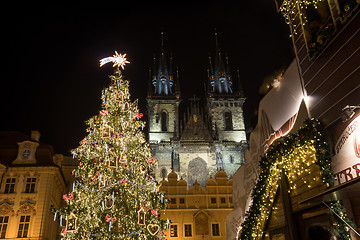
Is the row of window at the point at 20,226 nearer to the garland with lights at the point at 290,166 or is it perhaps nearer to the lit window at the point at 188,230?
the lit window at the point at 188,230

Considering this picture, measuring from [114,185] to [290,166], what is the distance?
23.6 feet

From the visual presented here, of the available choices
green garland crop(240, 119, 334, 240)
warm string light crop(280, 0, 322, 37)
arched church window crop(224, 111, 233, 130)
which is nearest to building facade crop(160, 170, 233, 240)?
green garland crop(240, 119, 334, 240)

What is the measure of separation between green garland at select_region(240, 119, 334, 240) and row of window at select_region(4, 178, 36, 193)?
50.5 feet

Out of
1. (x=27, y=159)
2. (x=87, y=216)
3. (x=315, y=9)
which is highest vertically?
(x=27, y=159)

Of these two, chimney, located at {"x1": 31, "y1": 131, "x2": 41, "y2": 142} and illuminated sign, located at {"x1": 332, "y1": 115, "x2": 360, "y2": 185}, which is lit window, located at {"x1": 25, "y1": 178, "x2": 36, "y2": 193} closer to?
chimney, located at {"x1": 31, "y1": 131, "x2": 41, "y2": 142}

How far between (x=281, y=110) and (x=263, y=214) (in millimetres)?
3155

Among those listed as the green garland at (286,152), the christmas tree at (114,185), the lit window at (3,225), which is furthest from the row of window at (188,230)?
the green garland at (286,152)

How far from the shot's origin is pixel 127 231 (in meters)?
11.7

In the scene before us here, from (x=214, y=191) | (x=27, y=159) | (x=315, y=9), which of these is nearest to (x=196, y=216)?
(x=214, y=191)

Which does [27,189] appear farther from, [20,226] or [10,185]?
[20,226]

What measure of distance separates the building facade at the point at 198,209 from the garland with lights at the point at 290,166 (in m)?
15.5

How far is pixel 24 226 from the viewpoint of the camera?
715 inches

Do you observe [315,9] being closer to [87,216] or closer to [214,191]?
[87,216]

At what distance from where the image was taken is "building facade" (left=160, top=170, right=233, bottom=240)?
78.7 feet
